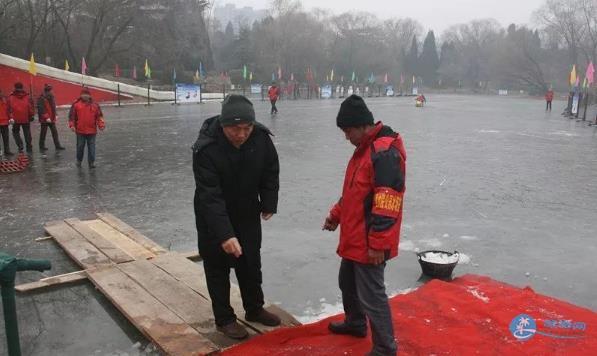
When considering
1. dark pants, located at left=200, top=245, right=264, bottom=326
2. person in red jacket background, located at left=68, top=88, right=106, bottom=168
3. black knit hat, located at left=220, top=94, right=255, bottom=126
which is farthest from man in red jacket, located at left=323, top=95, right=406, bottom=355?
person in red jacket background, located at left=68, top=88, right=106, bottom=168

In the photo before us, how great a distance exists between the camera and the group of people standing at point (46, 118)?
11008 millimetres

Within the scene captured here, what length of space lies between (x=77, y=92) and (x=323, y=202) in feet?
91.3

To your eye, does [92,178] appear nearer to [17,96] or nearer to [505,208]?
[17,96]

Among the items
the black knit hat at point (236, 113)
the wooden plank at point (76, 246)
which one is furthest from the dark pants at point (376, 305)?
the wooden plank at point (76, 246)

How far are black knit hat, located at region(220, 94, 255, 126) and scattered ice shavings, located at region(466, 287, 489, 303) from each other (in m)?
2.45

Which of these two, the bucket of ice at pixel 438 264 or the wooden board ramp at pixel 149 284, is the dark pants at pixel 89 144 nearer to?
the wooden board ramp at pixel 149 284

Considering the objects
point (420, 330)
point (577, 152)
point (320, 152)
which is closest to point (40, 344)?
point (420, 330)

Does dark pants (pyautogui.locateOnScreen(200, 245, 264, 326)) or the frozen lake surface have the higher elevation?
dark pants (pyautogui.locateOnScreen(200, 245, 264, 326))

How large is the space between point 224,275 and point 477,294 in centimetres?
218

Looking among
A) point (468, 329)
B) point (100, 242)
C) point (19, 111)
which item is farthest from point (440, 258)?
point (19, 111)

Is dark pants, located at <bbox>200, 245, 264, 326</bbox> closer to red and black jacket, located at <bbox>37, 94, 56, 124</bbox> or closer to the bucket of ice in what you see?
the bucket of ice

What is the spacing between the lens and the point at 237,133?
11.6ft

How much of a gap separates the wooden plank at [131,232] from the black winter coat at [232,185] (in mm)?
2208

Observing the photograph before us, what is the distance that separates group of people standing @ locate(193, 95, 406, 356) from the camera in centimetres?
324
